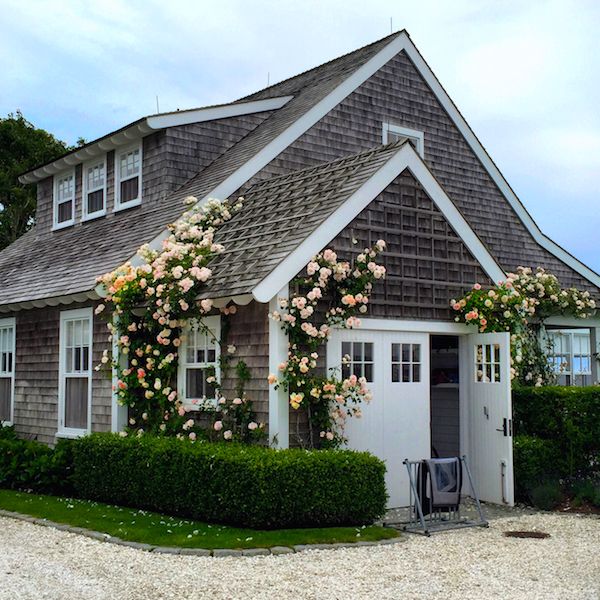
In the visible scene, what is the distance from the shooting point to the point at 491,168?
1995cm

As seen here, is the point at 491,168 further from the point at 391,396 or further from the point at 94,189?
the point at 391,396

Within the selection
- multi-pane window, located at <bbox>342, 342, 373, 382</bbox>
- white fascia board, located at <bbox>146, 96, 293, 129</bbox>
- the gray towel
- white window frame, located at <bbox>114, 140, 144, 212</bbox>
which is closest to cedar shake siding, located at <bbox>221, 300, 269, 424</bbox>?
multi-pane window, located at <bbox>342, 342, 373, 382</bbox>

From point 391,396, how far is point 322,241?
2407 millimetres

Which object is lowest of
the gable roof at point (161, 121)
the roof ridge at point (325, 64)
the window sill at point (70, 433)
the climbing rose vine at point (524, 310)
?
the window sill at point (70, 433)

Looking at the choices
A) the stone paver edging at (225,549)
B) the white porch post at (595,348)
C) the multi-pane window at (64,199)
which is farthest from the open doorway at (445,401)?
the multi-pane window at (64,199)

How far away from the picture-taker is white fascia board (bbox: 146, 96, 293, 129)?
15914 millimetres

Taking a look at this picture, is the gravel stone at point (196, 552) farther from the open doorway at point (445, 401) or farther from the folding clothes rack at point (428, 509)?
the open doorway at point (445, 401)

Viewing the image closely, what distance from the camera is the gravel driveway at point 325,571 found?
291 inches

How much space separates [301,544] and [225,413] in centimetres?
284

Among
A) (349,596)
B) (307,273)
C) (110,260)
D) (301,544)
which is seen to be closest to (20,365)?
(110,260)

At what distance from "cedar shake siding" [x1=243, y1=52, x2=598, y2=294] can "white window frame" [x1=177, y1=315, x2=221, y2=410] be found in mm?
3457

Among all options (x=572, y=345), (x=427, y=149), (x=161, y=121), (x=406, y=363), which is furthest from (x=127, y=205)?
(x=572, y=345)

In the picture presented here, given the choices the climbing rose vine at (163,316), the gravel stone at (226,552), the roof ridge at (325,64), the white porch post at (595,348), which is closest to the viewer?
the gravel stone at (226,552)

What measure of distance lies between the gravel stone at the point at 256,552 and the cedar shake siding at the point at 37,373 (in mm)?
6709
